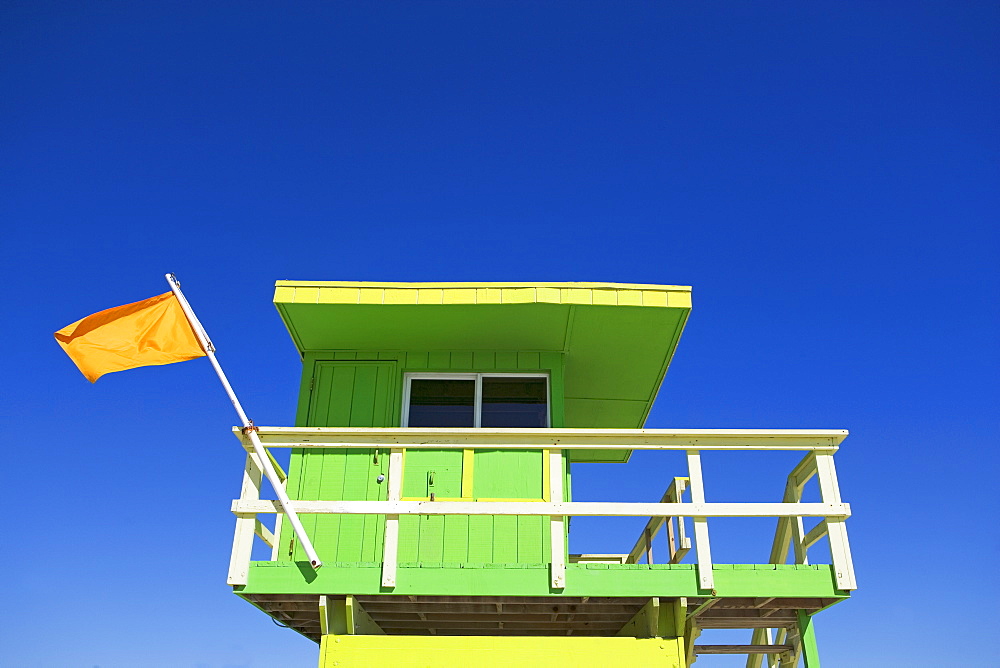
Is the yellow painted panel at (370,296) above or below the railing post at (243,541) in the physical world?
above

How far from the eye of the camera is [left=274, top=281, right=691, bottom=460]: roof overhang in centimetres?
893

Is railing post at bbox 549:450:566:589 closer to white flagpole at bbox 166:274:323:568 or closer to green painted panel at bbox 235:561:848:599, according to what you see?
green painted panel at bbox 235:561:848:599

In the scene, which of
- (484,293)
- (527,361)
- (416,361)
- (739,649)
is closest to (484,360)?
(527,361)

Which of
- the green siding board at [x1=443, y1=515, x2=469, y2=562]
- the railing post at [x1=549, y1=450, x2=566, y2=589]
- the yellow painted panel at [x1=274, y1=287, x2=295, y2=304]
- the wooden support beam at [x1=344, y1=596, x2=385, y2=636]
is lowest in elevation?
the wooden support beam at [x1=344, y1=596, x2=385, y2=636]

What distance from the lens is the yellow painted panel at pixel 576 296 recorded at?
8.90m

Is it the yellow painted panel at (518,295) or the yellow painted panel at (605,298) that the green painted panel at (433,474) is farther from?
the yellow painted panel at (605,298)

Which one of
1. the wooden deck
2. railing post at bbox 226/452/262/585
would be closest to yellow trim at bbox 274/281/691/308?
railing post at bbox 226/452/262/585

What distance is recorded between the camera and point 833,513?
7141 millimetres

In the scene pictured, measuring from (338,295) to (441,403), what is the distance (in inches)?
69.2

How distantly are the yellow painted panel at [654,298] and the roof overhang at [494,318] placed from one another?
10 millimetres

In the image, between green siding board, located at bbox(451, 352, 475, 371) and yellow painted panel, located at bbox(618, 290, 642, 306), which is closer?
yellow painted panel, located at bbox(618, 290, 642, 306)

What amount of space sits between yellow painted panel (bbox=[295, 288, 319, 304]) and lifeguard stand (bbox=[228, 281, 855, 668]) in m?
0.02

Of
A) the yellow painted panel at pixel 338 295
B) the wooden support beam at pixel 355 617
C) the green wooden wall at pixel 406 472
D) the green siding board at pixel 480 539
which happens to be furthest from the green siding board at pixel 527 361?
the wooden support beam at pixel 355 617

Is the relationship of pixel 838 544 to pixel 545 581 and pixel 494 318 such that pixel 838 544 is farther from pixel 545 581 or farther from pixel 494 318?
pixel 494 318
